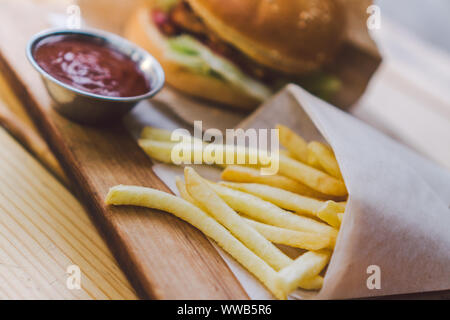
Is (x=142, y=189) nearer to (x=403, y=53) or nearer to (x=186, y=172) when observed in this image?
A: (x=186, y=172)

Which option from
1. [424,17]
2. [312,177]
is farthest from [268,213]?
[424,17]

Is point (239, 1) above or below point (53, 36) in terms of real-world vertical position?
above

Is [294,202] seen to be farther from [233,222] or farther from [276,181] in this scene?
[233,222]

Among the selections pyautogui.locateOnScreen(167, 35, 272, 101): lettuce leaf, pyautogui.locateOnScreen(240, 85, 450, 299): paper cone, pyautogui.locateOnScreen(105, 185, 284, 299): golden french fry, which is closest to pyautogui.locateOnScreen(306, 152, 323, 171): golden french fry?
pyautogui.locateOnScreen(240, 85, 450, 299): paper cone

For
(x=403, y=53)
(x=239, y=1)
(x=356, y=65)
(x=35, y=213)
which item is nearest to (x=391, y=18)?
(x=403, y=53)

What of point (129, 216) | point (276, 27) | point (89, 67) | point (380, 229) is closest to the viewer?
point (380, 229)

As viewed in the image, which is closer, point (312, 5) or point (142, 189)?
point (142, 189)
